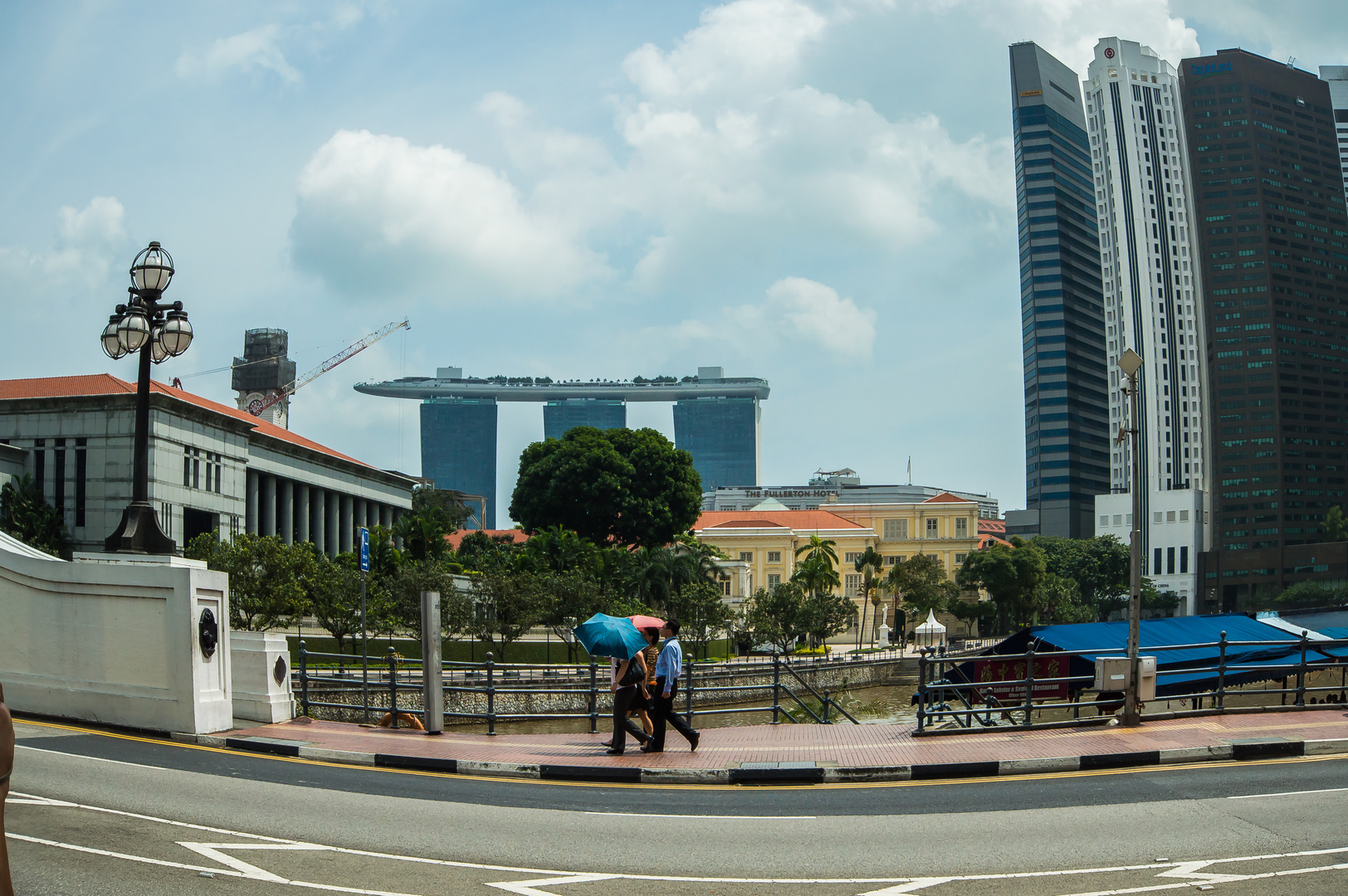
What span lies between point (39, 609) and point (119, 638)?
183cm

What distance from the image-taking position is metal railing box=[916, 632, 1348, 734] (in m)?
16.6

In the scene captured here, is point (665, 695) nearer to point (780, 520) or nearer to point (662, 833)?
point (662, 833)

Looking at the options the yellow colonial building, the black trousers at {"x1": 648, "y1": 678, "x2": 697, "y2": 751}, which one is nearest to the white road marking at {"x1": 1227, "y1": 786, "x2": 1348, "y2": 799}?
the black trousers at {"x1": 648, "y1": 678, "x2": 697, "y2": 751}

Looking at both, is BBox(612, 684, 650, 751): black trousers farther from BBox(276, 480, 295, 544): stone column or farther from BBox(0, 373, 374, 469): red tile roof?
BBox(276, 480, 295, 544): stone column

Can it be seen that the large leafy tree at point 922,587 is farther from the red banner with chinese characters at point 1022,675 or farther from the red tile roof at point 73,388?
the red banner with chinese characters at point 1022,675

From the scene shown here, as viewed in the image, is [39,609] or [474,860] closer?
[474,860]

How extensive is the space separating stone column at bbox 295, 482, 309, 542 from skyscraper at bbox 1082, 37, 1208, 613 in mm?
133514

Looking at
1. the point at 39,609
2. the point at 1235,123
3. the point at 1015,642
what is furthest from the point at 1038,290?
the point at 39,609

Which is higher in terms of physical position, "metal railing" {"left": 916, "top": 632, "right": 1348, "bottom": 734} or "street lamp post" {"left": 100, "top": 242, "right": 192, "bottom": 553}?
"street lamp post" {"left": 100, "top": 242, "right": 192, "bottom": 553}

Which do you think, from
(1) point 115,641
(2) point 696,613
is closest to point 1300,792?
(1) point 115,641

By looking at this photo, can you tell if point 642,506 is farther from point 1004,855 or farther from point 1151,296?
point 1151,296

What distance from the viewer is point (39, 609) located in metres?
17.2

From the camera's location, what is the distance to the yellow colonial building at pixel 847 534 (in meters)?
115

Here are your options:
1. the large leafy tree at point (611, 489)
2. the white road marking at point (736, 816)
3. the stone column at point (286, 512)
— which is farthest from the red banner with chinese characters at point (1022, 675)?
the stone column at point (286, 512)
